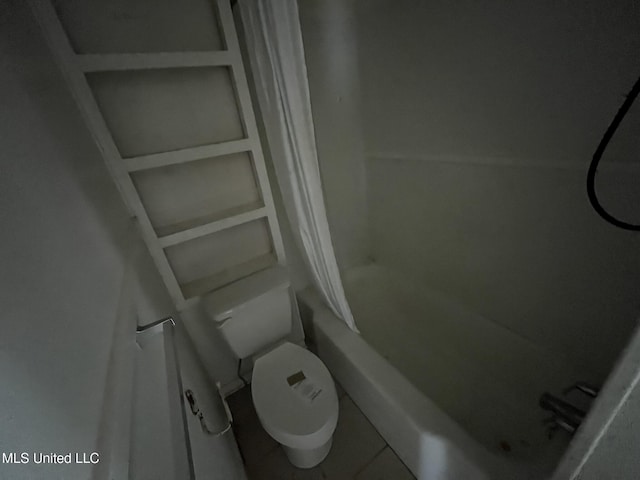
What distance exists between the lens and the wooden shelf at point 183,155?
88cm

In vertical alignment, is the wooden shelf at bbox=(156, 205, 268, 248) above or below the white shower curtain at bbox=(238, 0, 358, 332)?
below

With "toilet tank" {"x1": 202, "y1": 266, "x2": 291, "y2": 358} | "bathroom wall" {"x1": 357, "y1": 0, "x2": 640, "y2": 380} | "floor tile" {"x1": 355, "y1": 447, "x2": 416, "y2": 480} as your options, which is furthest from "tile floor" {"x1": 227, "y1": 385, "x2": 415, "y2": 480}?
"bathroom wall" {"x1": 357, "y1": 0, "x2": 640, "y2": 380}

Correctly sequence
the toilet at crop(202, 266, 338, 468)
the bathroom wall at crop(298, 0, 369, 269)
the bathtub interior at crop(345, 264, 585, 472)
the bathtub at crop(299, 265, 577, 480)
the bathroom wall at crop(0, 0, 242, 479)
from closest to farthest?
the bathroom wall at crop(0, 0, 242, 479)
the bathtub at crop(299, 265, 577, 480)
the toilet at crop(202, 266, 338, 468)
the bathtub interior at crop(345, 264, 585, 472)
the bathroom wall at crop(298, 0, 369, 269)

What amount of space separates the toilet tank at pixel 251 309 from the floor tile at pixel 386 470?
2.40ft

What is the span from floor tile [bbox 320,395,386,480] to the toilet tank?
59 centimetres

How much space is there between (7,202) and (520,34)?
143 centimetres

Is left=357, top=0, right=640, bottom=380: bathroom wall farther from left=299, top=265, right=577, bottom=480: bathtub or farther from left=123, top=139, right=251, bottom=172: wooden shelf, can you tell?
left=123, top=139, right=251, bottom=172: wooden shelf

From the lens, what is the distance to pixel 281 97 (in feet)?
2.82

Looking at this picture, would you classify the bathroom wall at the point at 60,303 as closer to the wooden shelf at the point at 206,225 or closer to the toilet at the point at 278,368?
the wooden shelf at the point at 206,225

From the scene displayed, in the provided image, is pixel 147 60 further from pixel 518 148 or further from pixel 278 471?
pixel 278 471

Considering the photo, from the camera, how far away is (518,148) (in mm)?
984

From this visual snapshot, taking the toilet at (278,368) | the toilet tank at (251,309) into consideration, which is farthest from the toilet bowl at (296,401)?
Answer: the toilet tank at (251,309)

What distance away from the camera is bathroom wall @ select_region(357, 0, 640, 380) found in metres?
0.78

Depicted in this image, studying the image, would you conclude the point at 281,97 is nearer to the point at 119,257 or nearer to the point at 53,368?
the point at 119,257
